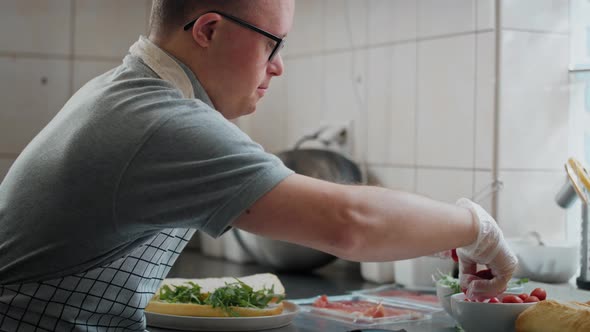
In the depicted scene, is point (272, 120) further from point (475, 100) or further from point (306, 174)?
point (475, 100)

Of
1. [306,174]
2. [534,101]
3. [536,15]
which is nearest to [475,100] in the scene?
[534,101]

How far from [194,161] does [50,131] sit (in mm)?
254

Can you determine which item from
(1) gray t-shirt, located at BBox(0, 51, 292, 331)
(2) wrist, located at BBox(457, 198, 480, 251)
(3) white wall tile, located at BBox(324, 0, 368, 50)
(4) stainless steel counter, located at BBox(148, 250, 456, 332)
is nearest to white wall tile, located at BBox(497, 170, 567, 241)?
(4) stainless steel counter, located at BBox(148, 250, 456, 332)

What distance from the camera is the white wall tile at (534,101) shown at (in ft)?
6.47

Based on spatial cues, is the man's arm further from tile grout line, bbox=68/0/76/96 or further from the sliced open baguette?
tile grout line, bbox=68/0/76/96

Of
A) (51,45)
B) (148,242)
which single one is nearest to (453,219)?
(148,242)

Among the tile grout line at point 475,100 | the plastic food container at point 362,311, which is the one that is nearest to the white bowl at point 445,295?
the plastic food container at point 362,311

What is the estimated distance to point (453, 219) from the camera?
109 cm

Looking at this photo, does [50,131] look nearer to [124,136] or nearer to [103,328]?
[124,136]

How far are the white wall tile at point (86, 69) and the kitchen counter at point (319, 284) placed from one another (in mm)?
636

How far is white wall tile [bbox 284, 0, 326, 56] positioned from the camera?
2559 millimetres

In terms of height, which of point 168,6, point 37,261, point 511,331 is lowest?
point 511,331

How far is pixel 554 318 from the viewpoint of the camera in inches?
49.6

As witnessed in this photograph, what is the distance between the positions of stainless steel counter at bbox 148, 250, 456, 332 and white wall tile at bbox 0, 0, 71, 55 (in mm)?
780
